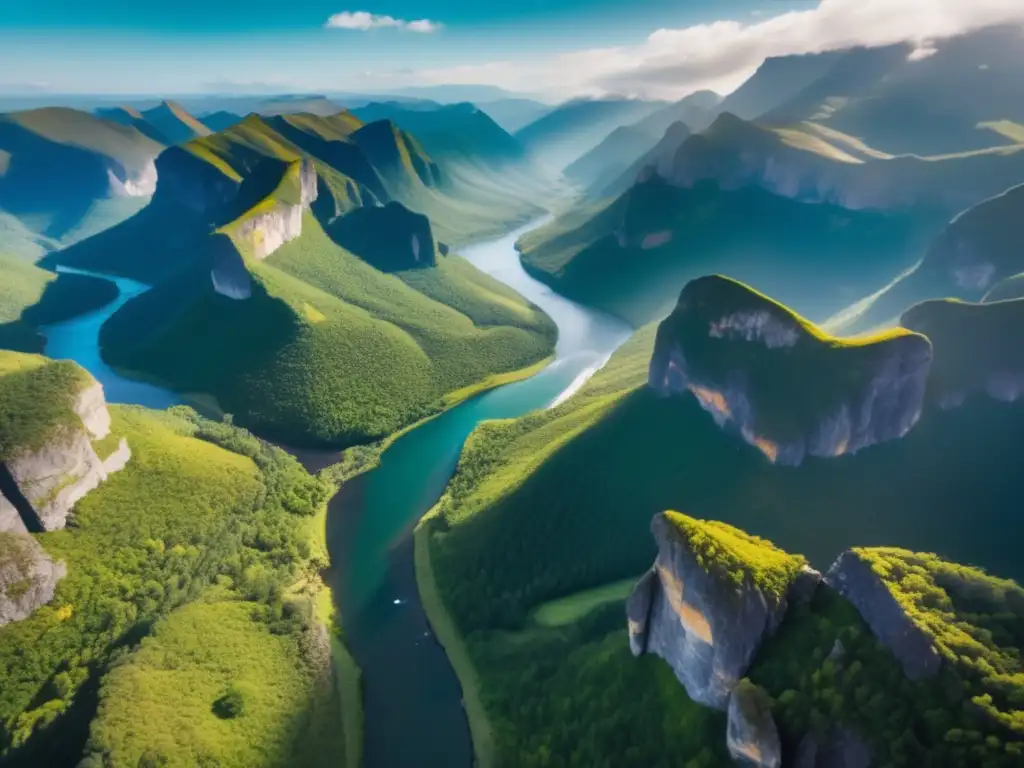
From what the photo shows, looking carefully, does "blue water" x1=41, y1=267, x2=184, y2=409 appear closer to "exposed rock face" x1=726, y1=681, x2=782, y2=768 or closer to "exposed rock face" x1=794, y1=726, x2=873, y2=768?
"exposed rock face" x1=726, y1=681, x2=782, y2=768

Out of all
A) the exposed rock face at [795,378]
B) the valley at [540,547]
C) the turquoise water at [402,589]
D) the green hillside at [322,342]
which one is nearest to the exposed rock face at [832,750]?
the valley at [540,547]

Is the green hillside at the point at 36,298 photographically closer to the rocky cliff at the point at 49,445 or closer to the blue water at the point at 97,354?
the blue water at the point at 97,354

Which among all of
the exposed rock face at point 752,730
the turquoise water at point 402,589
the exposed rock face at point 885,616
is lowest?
the turquoise water at point 402,589

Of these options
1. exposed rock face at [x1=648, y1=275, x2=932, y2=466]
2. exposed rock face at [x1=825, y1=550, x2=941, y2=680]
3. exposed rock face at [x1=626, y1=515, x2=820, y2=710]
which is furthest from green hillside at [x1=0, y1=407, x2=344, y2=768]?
exposed rock face at [x1=648, y1=275, x2=932, y2=466]

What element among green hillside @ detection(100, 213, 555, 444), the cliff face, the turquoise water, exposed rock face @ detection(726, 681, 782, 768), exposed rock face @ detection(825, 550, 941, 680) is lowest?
the turquoise water

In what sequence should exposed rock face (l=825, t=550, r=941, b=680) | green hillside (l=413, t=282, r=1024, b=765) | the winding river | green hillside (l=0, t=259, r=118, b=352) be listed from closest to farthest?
exposed rock face (l=825, t=550, r=941, b=680)
the winding river
green hillside (l=413, t=282, r=1024, b=765)
green hillside (l=0, t=259, r=118, b=352)

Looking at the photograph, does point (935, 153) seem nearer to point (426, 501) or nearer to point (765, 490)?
point (765, 490)

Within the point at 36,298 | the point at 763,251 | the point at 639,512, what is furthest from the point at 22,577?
the point at 763,251
